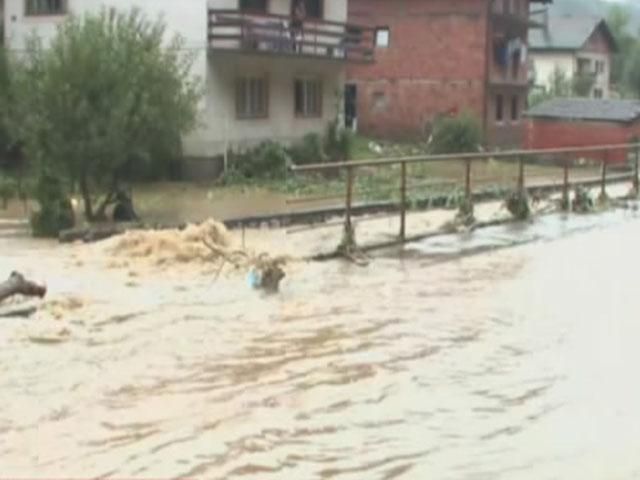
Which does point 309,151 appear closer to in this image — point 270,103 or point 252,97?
point 270,103

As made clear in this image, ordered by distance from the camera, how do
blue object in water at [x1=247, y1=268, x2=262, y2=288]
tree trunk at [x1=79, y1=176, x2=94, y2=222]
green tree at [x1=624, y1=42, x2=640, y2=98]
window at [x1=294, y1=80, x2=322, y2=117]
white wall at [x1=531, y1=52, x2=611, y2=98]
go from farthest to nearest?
green tree at [x1=624, y1=42, x2=640, y2=98] → white wall at [x1=531, y1=52, x2=611, y2=98] → window at [x1=294, y1=80, x2=322, y2=117] → tree trunk at [x1=79, y1=176, x2=94, y2=222] → blue object in water at [x1=247, y1=268, x2=262, y2=288]

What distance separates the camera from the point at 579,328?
40.6ft

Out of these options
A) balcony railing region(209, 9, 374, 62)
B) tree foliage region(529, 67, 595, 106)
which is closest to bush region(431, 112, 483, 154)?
balcony railing region(209, 9, 374, 62)

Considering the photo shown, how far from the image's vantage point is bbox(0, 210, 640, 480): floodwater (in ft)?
25.4

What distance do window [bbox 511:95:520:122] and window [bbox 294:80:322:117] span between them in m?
16.7

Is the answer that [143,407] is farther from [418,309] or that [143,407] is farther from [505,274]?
[505,274]

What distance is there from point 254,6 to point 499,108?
1917 cm

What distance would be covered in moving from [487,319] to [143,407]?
16.5ft

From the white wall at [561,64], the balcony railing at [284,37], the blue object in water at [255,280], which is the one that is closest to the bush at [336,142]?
the balcony railing at [284,37]

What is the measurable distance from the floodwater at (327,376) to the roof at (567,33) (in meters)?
56.9

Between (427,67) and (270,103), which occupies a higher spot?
(427,67)

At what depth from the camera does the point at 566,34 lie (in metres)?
72.1

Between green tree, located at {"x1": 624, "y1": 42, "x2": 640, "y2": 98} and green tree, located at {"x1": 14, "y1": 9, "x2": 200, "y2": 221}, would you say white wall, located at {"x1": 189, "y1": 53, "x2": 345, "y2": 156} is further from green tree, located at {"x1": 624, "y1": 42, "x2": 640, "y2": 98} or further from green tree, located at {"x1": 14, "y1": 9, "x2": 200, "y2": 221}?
green tree, located at {"x1": 624, "y1": 42, "x2": 640, "y2": 98}

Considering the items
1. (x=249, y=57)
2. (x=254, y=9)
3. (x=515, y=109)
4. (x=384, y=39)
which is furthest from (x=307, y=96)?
(x=515, y=109)
